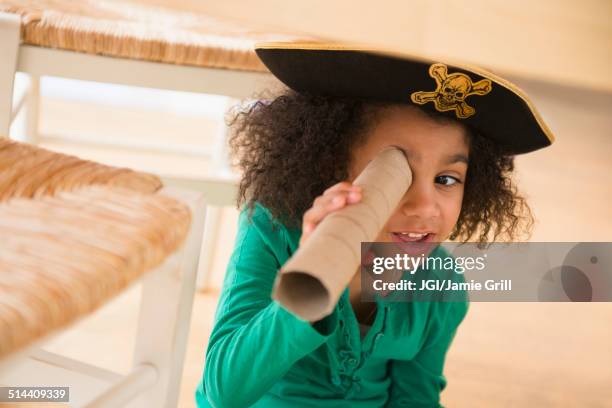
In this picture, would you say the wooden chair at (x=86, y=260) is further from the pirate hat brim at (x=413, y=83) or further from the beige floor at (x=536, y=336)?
the beige floor at (x=536, y=336)

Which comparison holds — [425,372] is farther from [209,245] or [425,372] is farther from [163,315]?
[209,245]

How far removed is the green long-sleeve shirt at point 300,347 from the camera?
0.87 meters

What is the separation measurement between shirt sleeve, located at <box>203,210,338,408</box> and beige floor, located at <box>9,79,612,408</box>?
1.45ft

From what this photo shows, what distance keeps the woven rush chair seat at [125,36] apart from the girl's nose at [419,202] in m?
0.27

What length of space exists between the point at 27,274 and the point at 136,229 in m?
0.10

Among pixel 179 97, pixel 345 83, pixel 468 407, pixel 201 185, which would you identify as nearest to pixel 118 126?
pixel 179 97

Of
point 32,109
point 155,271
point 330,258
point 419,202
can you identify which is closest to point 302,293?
point 330,258

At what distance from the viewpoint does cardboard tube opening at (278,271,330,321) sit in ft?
1.64

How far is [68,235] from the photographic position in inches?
21.5

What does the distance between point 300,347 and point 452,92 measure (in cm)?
31

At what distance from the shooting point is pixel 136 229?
0.57m

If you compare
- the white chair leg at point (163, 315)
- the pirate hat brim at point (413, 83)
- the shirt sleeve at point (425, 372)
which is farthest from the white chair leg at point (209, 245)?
the white chair leg at point (163, 315)

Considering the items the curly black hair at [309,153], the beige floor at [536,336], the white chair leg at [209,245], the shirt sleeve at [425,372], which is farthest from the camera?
the white chair leg at [209,245]

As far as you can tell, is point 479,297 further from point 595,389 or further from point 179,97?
point 179,97
